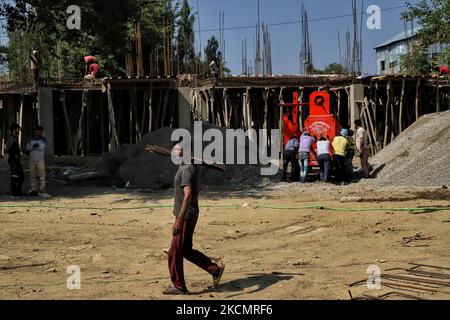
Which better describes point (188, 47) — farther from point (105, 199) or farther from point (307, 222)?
point (307, 222)

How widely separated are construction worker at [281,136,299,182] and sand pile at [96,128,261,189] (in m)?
0.94

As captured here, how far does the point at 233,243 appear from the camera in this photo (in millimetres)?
10742

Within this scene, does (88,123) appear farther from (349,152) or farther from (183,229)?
(183,229)

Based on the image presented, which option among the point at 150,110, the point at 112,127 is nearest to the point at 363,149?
the point at 150,110

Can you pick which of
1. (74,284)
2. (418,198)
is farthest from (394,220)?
(74,284)

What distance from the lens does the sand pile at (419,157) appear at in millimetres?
16719

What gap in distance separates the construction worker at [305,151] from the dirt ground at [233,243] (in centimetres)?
169

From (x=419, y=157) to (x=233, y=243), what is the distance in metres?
8.88

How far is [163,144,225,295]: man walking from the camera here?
7.48m

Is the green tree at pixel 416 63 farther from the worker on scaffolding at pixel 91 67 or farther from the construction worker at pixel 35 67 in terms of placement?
the construction worker at pixel 35 67

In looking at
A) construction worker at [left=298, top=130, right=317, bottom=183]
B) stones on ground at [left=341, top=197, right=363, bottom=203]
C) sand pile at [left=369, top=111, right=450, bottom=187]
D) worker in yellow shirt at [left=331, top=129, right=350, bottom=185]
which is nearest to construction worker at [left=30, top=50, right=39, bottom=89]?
construction worker at [left=298, top=130, right=317, bottom=183]

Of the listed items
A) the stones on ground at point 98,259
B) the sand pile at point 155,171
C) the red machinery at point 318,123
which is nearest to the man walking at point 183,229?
the stones on ground at point 98,259

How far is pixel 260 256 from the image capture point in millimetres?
9656

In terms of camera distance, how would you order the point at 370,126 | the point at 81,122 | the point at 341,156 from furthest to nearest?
the point at 81,122 → the point at 370,126 → the point at 341,156
